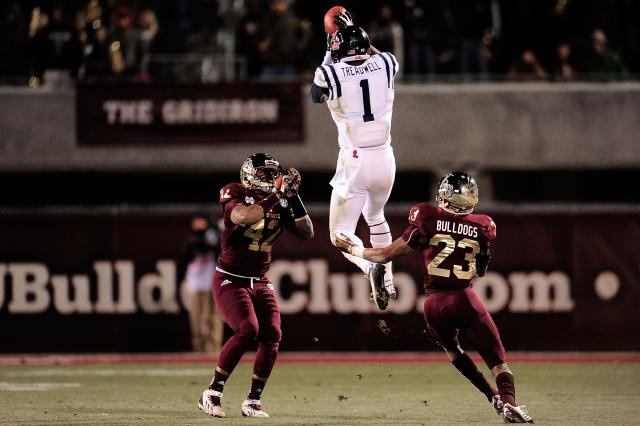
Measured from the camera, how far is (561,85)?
63.9ft

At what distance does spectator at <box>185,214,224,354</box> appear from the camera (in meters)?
17.2

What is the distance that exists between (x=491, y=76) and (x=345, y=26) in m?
9.70

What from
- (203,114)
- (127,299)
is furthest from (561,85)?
(127,299)

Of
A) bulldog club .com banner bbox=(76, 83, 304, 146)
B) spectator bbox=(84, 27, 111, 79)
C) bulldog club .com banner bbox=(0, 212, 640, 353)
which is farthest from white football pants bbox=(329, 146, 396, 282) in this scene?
spectator bbox=(84, 27, 111, 79)

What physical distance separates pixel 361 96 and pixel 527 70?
9864 millimetres

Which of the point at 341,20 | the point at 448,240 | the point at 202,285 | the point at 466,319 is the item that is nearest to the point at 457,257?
the point at 448,240

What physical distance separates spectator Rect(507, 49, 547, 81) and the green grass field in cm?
512

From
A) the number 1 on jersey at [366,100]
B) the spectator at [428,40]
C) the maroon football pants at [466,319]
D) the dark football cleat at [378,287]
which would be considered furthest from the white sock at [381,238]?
the spectator at [428,40]

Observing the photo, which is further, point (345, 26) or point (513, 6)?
point (513, 6)

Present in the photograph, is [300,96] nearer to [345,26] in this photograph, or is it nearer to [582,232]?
[582,232]

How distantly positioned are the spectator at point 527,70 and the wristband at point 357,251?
9755 mm

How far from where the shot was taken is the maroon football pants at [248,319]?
10.5 meters

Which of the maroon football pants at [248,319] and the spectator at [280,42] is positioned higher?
the spectator at [280,42]

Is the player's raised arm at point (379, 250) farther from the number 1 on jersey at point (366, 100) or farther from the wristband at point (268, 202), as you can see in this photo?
the number 1 on jersey at point (366, 100)
